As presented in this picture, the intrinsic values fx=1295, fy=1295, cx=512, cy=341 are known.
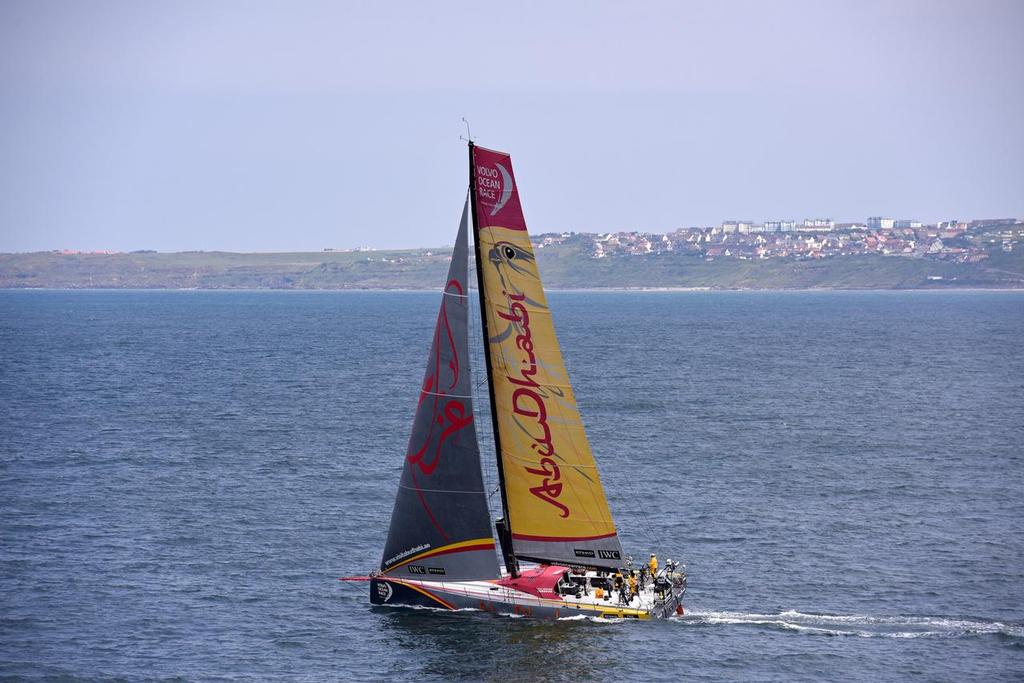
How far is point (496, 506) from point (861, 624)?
2350cm

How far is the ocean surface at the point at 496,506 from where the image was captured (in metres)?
46.8

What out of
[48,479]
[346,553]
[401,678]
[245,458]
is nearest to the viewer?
[401,678]

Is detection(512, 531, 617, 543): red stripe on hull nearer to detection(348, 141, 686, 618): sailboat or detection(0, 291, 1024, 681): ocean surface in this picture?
detection(348, 141, 686, 618): sailboat

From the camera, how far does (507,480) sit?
49.4 metres

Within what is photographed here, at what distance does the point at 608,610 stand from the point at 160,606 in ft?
60.1

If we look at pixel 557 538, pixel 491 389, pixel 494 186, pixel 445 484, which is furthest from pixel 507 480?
pixel 494 186

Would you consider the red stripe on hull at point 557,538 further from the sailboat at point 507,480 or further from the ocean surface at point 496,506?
the ocean surface at point 496,506

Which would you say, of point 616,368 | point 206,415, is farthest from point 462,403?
point 616,368

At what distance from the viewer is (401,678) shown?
147 ft

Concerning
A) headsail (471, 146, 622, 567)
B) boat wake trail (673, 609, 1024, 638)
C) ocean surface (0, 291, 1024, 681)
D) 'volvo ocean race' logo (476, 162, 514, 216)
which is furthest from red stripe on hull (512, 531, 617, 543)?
'volvo ocean race' logo (476, 162, 514, 216)

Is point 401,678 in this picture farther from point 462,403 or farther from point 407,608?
point 462,403

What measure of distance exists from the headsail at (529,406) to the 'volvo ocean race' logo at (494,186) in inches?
1.4

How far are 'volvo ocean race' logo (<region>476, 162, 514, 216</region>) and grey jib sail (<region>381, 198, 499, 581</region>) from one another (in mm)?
3879

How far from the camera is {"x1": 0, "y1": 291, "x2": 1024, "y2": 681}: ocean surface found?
153ft
